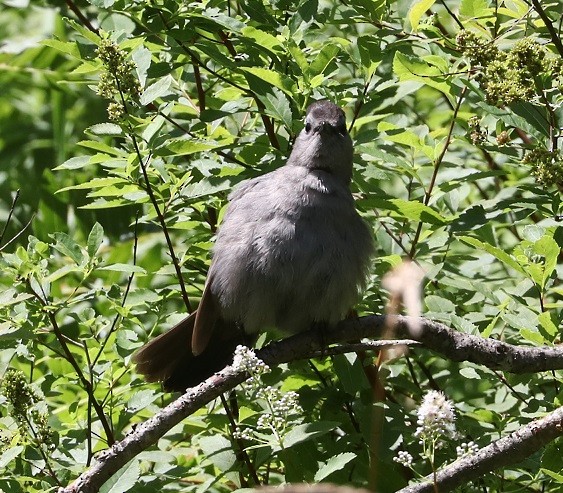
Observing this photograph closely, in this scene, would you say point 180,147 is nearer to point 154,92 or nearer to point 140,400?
point 154,92

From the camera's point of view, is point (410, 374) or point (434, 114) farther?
point (434, 114)

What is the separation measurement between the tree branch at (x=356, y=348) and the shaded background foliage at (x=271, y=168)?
159mm

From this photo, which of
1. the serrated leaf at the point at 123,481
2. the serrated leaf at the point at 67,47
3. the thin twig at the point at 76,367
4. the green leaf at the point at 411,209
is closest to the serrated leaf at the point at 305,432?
the serrated leaf at the point at 123,481

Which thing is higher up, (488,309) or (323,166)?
(323,166)

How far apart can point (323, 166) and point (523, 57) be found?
4.79 ft

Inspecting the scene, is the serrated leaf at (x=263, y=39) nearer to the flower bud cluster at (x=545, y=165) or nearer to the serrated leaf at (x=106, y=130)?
the serrated leaf at (x=106, y=130)

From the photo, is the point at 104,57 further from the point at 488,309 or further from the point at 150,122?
the point at 488,309

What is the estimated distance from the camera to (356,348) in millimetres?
3166

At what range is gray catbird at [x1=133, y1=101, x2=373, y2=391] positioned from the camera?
3.95 m

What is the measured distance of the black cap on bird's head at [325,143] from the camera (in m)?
4.02

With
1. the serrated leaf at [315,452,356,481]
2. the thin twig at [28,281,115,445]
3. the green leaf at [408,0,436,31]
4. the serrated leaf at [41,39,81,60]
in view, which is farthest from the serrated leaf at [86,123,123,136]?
the serrated leaf at [315,452,356,481]

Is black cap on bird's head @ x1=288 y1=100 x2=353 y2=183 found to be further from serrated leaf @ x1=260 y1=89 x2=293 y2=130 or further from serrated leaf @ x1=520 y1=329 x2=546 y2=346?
serrated leaf @ x1=520 y1=329 x2=546 y2=346

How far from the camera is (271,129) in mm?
4043

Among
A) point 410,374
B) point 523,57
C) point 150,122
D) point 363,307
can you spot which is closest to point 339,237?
point 363,307
